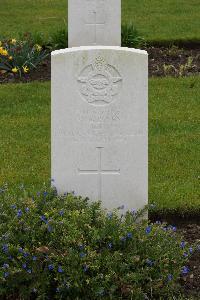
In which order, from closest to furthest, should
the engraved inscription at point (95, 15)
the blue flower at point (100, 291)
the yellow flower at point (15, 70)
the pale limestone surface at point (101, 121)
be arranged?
the blue flower at point (100, 291)
the pale limestone surface at point (101, 121)
the engraved inscription at point (95, 15)
the yellow flower at point (15, 70)

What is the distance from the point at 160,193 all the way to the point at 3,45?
19.4ft

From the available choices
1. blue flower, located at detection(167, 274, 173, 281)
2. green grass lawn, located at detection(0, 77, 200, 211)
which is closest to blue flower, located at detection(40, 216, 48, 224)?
blue flower, located at detection(167, 274, 173, 281)

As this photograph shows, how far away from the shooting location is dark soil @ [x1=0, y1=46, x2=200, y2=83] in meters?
12.0

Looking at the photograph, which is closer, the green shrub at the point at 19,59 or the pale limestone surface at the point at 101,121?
the pale limestone surface at the point at 101,121

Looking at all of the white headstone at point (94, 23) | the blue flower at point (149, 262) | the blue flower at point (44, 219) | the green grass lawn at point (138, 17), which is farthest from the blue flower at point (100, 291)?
the green grass lawn at point (138, 17)

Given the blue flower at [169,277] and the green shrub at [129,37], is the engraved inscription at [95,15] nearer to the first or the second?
the blue flower at [169,277]

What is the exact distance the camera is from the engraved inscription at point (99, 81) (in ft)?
20.5

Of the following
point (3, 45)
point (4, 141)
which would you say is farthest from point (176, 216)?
point (3, 45)

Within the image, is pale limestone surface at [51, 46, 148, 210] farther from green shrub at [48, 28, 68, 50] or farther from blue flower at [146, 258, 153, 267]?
green shrub at [48, 28, 68, 50]

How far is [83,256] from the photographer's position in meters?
5.56

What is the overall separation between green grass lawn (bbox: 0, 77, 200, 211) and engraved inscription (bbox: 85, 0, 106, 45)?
1.63m

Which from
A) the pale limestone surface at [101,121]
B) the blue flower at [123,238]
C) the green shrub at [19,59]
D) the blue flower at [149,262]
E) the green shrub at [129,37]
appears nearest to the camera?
the blue flower at [149,262]

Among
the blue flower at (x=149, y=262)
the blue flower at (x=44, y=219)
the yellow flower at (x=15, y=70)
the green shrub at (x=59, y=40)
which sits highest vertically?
the green shrub at (x=59, y=40)

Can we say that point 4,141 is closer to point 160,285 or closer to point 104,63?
point 104,63
